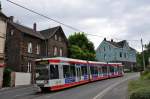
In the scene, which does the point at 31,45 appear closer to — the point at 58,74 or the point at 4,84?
the point at 4,84

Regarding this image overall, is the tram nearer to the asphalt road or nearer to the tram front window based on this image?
the tram front window

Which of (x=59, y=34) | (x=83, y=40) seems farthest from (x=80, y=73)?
(x=83, y=40)

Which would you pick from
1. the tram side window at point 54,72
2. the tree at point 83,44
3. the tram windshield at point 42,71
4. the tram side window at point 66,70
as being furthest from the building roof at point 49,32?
the tram side window at point 54,72

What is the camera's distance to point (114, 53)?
77.4 metres

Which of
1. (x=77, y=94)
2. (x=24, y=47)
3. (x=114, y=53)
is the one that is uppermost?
(x=114, y=53)

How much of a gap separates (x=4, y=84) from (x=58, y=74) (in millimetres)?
13967

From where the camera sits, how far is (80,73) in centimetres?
2802

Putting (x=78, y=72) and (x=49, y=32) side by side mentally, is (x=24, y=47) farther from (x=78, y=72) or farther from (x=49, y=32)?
(x=78, y=72)

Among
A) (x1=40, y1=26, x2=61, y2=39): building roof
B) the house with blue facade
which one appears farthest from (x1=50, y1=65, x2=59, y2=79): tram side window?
the house with blue facade

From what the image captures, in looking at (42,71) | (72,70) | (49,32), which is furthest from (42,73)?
(49,32)

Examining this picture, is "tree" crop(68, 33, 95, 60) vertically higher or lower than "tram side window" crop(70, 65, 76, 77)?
higher

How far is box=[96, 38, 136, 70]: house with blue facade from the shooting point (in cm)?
7812

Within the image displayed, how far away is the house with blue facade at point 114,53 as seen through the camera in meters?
78.1

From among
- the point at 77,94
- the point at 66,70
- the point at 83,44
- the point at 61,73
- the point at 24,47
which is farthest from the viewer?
the point at 83,44
